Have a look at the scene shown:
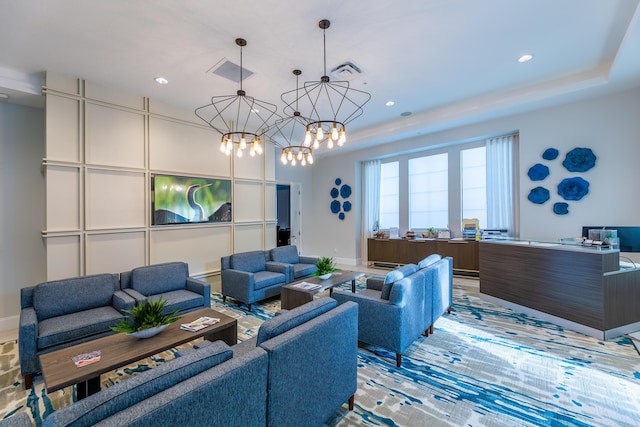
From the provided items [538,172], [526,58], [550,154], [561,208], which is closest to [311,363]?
[526,58]

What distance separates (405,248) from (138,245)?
18.5ft

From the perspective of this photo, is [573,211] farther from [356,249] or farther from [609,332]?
[356,249]

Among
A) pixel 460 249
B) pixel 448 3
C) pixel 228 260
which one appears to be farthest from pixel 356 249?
pixel 448 3

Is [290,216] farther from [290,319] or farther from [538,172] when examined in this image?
[290,319]

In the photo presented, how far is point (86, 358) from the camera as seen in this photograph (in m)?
2.06

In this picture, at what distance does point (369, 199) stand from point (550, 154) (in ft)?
13.6

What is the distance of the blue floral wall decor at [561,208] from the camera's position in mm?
4660

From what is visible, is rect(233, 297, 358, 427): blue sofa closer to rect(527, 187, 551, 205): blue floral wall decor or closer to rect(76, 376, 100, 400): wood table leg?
rect(76, 376, 100, 400): wood table leg

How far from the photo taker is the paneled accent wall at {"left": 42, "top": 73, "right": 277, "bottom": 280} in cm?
368

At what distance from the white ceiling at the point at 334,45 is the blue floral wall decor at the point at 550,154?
0.81 metres

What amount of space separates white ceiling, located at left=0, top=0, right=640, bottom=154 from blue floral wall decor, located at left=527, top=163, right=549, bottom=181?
3.63 feet

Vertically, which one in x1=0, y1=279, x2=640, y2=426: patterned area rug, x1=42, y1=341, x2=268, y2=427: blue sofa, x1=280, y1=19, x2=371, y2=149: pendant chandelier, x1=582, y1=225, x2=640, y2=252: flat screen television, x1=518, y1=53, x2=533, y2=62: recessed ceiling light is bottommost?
x1=0, y1=279, x2=640, y2=426: patterned area rug

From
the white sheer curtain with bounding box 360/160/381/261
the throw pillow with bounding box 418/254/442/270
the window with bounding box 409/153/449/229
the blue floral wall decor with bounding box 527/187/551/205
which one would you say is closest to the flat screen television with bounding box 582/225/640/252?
the blue floral wall decor with bounding box 527/187/551/205

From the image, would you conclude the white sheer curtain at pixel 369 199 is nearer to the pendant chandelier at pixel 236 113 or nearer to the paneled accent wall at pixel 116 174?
the pendant chandelier at pixel 236 113
